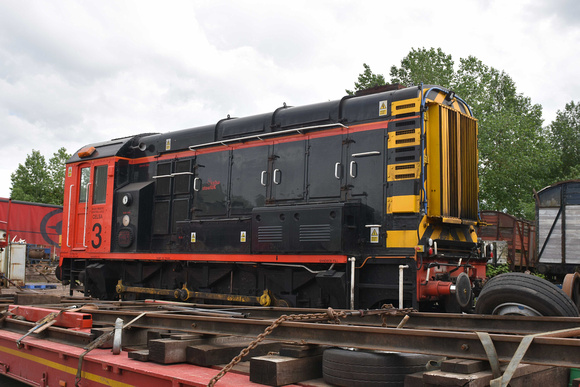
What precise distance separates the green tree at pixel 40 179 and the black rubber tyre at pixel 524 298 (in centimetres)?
4514

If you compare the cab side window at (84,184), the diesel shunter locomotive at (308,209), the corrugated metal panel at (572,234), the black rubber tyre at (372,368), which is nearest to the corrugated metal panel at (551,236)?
the corrugated metal panel at (572,234)

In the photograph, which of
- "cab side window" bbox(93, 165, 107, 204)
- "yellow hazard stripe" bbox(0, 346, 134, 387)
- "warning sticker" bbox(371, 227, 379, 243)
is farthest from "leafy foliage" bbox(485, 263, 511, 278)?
"yellow hazard stripe" bbox(0, 346, 134, 387)

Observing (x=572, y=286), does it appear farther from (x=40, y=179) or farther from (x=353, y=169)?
(x=40, y=179)

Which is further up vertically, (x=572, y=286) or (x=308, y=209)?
(x=308, y=209)

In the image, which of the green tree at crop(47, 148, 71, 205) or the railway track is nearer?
the railway track

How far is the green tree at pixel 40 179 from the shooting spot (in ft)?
149

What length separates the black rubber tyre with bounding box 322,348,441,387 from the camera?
2967 mm

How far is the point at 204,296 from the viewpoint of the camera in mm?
9930

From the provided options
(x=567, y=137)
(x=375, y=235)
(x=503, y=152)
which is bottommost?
(x=375, y=235)

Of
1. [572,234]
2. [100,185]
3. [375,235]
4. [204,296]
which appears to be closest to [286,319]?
[375,235]

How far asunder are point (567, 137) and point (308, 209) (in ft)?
148

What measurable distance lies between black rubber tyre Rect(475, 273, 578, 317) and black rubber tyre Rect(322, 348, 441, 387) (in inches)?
90.3

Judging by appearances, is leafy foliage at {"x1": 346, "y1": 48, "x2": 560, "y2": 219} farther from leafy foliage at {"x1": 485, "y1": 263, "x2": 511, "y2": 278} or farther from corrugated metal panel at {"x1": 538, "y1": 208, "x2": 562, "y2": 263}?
corrugated metal panel at {"x1": 538, "y1": 208, "x2": 562, "y2": 263}

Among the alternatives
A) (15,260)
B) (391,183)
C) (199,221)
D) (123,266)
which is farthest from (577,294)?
(15,260)
